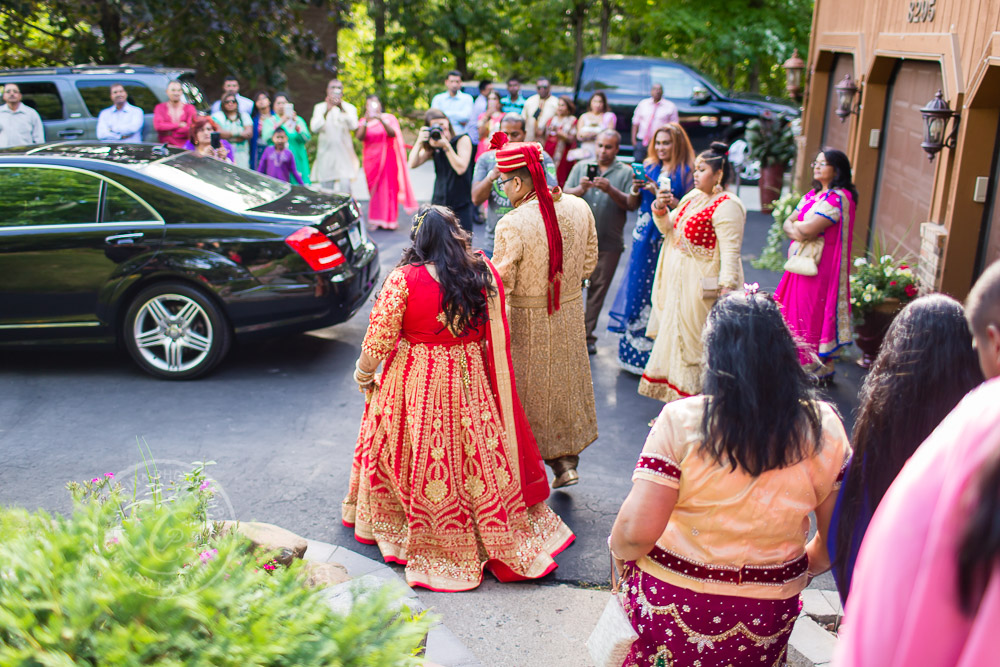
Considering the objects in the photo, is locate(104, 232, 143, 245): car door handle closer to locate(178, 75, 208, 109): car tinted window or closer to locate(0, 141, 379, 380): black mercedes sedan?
locate(0, 141, 379, 380): black mercedes sedan

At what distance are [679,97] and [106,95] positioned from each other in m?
9.69

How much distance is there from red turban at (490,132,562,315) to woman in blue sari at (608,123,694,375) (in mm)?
2282

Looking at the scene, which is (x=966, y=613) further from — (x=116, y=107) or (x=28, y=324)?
(x=116, y=107)

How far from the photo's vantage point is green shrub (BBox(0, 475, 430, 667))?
167 cm

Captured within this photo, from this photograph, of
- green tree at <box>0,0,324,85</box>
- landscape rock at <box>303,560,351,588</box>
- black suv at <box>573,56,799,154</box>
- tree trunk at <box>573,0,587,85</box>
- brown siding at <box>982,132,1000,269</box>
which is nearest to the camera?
landscape rock at <box>303,560,351,588</box>

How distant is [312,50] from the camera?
16.7 metres

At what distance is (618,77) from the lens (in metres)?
17.3

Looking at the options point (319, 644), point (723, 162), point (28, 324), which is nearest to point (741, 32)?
point (723, 162)

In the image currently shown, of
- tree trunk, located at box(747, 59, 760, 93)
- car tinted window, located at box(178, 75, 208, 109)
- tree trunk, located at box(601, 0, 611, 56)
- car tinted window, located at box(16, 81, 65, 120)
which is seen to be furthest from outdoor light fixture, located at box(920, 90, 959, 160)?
tree trunk, located at box(601, 0, 611, 56)

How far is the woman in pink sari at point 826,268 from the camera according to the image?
639cm

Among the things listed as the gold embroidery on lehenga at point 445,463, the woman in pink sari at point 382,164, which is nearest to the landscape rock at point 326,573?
the gold embroidery on lehenga at point 445,463

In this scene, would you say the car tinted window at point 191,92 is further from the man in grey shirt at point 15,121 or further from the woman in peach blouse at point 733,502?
the woman in peach blouse at point 733,502

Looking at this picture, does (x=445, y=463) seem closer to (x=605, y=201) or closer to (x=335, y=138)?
(x=605, y=201)

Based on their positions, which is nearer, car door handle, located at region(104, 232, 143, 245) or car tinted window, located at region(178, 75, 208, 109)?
car door handle, located at region(104, 232, 143, 245)
